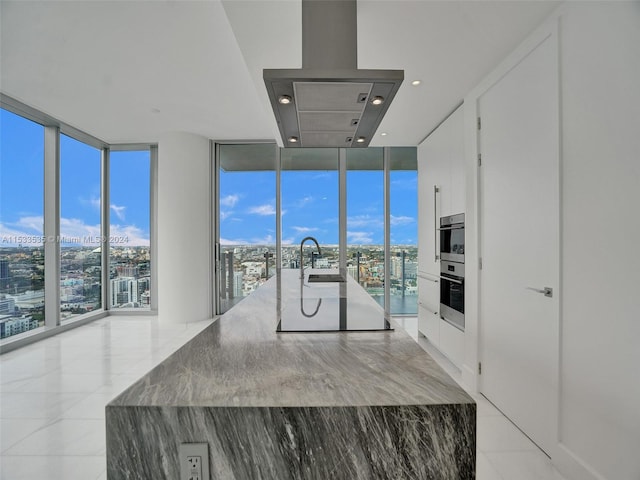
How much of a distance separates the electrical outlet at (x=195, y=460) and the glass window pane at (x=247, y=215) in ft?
14.6

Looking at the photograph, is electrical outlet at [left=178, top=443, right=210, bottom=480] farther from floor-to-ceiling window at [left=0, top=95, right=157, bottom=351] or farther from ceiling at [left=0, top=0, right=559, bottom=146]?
floor-to-ceiling window at [left=0, top=95, right=157, bottom=351]

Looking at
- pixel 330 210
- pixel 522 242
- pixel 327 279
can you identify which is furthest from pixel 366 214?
pixel 522 242

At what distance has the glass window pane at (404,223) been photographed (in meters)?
4.90

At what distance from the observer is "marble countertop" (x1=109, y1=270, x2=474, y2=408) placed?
73 centimetres

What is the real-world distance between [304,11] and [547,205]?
1.65 meters

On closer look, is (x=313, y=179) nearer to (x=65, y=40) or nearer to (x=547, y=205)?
(x=65, y=40)

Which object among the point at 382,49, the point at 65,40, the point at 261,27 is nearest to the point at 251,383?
the point at 261,27

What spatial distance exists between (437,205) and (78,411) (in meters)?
→ 3.67

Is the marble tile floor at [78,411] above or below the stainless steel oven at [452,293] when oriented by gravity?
below

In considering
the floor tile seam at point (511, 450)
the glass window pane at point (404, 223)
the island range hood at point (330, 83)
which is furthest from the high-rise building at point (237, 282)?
the floor tile seam at point (511, 450)

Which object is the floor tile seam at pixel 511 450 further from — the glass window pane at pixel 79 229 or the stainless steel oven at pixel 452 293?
the glass window pane at pixel 79 229

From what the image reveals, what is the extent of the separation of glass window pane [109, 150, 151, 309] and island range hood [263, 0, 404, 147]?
4.43 meters

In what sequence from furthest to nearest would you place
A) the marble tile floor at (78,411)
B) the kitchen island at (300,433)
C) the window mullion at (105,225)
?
1. the window mullion at (105,225)
2. the marble tile floor at (78,411)
3. the kitchen island at (300,433)

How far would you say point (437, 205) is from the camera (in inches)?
139
